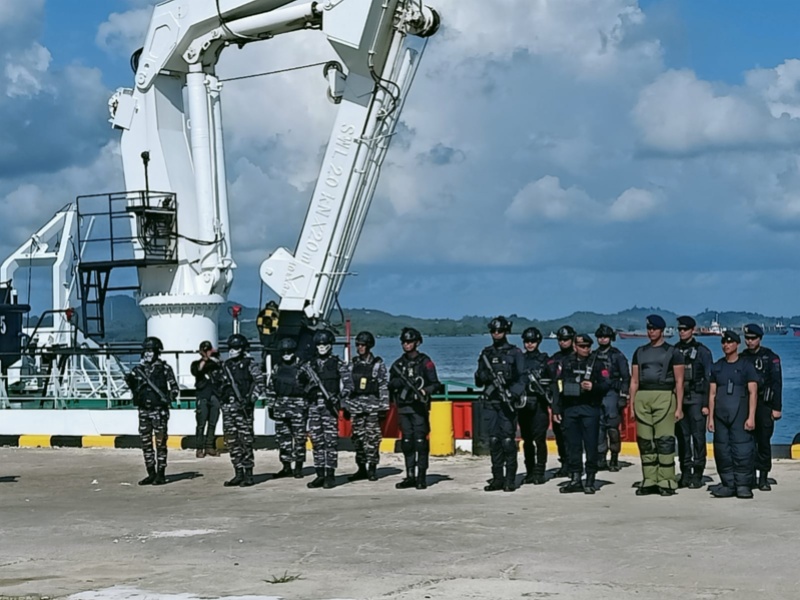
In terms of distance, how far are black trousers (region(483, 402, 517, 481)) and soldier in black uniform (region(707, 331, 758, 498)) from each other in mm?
2143

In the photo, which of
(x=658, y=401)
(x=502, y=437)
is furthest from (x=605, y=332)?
(x=658, y=401)

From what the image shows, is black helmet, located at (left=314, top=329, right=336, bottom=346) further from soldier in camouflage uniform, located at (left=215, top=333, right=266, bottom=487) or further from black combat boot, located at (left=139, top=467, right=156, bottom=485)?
black combat boot, located at (left=139, top=467, right=156, bottom=485)

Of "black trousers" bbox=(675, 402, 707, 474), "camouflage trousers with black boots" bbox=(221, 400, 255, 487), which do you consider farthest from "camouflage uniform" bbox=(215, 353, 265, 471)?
"black trousers" bbox=(675, 402, 707, 474)

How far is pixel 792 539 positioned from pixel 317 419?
6238 millimetres

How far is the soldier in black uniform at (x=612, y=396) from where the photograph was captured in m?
15.0

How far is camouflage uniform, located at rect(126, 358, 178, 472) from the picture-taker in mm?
15398

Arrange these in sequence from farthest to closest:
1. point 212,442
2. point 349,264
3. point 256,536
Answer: point 349,264 < point 212,442 < point 256,536

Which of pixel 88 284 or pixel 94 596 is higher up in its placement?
pixel 88 284

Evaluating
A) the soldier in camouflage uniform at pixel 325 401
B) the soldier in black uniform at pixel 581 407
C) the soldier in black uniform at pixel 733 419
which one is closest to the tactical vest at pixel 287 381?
the soldier in camouflage uniform at pixel 325 401

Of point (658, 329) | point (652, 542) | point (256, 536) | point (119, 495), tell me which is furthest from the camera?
point (119, 495)

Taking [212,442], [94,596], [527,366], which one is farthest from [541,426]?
[94,596]

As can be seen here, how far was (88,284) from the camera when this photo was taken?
2167cm

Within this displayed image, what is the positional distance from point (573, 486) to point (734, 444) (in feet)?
5.97

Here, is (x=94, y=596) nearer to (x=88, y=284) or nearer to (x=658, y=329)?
(x=658, y=329)
